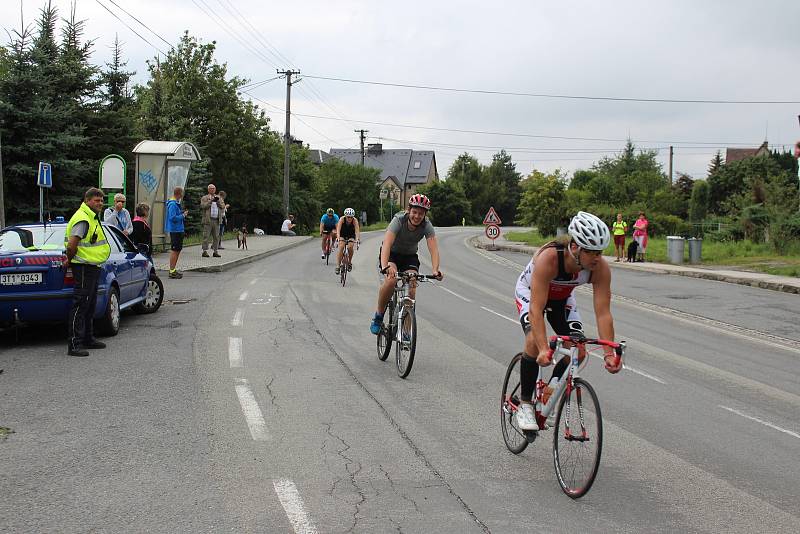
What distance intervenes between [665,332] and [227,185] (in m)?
38.9

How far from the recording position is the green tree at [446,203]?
9938 cm

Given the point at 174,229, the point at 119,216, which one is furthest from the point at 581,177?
the point at 119,216

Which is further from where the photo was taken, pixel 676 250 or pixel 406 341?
pixel 676 250

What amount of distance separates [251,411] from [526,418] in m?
2.49

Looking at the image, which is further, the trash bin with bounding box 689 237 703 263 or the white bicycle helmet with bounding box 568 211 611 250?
the trash bin with bounding box 689 237 703 263

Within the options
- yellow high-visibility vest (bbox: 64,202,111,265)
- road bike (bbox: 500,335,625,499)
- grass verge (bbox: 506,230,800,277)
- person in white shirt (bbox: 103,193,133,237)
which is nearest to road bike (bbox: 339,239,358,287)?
person in white shirt (bbox: 103,193,133,237)

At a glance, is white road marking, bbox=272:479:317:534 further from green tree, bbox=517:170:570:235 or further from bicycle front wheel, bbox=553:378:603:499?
green tree, bbox=517:170:570:235

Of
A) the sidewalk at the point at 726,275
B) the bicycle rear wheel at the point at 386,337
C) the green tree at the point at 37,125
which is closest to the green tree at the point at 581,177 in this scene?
the sidewalk at the point at 726,275

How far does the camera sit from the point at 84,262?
8.99m

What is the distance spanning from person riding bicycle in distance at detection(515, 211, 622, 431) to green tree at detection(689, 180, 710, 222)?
194 feet

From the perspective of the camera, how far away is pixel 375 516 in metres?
4.33

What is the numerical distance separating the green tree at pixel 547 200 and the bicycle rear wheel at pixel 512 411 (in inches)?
1563

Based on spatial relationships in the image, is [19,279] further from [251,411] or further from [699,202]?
[699,202]

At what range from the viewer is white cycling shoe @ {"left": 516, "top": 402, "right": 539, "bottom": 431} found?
16.9 ft
